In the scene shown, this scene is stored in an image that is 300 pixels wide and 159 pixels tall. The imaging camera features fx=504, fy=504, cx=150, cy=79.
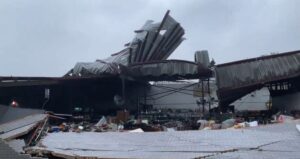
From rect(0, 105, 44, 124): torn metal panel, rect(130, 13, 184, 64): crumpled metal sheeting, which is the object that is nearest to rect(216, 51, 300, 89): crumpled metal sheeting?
rect(130, 13, 184, 64): crumpled metal sheeting

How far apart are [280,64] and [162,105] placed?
1037cm

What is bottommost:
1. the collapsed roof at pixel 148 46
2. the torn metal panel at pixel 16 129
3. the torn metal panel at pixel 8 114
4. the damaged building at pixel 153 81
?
the torn metal panel at pixel 16 129

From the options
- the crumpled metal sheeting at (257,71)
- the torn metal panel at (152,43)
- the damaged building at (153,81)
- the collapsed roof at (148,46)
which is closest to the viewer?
the crumpled metal sheeting at (257,71)

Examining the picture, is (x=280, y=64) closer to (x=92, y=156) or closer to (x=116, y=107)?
(x=116, y=107)

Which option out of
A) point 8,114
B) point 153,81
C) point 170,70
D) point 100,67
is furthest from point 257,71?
point 8,114

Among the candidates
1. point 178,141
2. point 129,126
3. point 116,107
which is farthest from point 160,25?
point 178,141

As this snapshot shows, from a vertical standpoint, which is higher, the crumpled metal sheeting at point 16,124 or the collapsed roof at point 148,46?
the collapsed roof at point 148,46

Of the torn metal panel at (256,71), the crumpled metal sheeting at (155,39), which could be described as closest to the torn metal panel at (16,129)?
the torn metal panel at (256,71)

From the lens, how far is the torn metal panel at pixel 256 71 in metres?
23.9

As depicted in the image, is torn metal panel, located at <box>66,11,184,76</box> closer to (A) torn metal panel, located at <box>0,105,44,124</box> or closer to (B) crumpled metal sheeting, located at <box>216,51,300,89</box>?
(B) crumpled metal sheeting, located at <box>216,51,300,89</box>

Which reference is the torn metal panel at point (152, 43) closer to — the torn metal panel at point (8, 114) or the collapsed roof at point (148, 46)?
the collapsed roof at point (148, 46)

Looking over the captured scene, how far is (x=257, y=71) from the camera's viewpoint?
2448cm

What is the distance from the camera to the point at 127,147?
7445mm

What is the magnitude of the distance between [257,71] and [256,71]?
0.05 m
